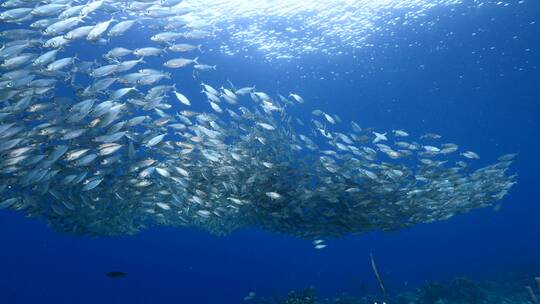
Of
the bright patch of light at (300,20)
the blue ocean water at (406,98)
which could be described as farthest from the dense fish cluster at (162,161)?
the bright patch of light at (300,20)

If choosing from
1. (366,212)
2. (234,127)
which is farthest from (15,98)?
(366,212)

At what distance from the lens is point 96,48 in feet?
71.4

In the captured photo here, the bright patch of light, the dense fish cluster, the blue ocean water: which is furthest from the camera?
the blue ocean water

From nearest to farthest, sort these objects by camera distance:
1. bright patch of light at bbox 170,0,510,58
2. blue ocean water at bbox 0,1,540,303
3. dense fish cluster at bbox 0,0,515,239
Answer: dense fish cluster at bbox 0,0,515,239
bright patch of light at bbox 170,0,510,58
blue ocean water at bbox 0,1,540,303

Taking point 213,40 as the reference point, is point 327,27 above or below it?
above

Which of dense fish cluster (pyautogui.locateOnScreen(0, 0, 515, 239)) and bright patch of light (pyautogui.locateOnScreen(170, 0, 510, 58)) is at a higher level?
bright patch of light (pyautogui.locateOnScreen(170, 0, 510, 58))

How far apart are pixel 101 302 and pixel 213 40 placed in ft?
241

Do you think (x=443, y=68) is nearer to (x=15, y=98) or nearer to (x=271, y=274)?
(x=15, y=98)

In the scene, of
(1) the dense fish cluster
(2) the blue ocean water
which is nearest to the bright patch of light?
(2) the blue ocean water

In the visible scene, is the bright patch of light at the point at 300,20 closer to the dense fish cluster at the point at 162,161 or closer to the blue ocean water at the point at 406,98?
the blue ocean water at the point at 406,98

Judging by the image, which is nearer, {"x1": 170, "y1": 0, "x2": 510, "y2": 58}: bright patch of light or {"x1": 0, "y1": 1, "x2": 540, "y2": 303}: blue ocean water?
{"x1": 170, "y1": 0, "x2": 510, "y2": 58}: bright patch of light

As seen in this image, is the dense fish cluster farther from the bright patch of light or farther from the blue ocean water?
the bright patch of light

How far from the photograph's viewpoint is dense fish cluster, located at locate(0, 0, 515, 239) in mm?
8953

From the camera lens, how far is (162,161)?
47.2 feet
